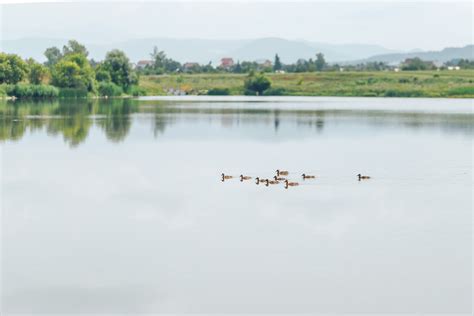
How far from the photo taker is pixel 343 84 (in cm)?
12294

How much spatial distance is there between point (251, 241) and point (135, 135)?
996 inches

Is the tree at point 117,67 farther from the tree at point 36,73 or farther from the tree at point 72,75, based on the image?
the tree at point 36,73

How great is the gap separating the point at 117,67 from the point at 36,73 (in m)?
12.4

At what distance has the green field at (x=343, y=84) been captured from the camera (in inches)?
4405

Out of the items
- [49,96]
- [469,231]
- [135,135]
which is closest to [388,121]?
[135,135]

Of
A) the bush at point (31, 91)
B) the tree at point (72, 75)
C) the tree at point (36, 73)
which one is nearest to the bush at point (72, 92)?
the tree at point (72, 75)

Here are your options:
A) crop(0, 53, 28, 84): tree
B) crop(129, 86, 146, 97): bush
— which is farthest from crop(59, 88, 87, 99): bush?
crop(129, 86, 146, 97): bush

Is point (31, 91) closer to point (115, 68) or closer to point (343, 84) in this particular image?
point (115, 68)

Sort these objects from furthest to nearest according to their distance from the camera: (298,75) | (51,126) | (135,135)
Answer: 1. (298,75)
2. (51,126)
3. (135,135)

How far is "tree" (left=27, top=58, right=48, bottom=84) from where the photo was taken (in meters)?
91.0

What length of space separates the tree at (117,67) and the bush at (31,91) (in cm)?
1058

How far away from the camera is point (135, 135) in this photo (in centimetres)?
4103

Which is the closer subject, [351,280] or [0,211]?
[351,280]

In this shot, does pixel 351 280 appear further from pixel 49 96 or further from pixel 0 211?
A: pixel 49 96
